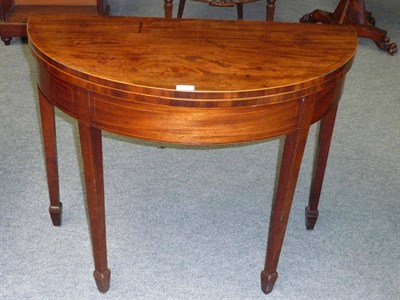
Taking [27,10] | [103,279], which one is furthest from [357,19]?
[103,279]

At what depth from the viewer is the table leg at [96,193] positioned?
68.1 inches

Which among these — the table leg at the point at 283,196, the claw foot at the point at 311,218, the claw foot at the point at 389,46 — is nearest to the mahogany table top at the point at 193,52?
the table leg at the point at 283,196

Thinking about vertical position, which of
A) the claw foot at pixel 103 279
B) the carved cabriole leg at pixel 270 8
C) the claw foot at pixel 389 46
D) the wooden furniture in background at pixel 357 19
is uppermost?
the carved cabriole leg at pixel 270 8

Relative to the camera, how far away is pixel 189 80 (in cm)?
156

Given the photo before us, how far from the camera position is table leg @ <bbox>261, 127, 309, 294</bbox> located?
5.71 feet

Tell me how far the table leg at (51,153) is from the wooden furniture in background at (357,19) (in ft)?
8.00

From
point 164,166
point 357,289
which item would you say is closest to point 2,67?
point 164,166

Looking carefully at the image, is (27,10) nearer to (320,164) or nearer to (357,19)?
(357,19)

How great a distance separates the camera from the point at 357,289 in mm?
2141

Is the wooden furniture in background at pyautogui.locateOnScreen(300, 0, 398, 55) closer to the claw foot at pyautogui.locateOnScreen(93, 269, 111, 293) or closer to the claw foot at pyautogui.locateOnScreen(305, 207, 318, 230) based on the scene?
the claw foot at pyautogui.locateOnScreen(305, 207, 318, 230)

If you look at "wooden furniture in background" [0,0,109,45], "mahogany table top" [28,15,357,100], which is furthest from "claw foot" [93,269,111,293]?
"wooden furniture in background" [0,0,109,45]

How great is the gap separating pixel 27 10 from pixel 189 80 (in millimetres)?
2693

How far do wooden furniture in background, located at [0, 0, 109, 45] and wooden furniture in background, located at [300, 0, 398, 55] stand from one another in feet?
4.68

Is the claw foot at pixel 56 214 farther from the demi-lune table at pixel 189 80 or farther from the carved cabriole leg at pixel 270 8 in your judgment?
the carved cabriole leg at pixel 270 8
